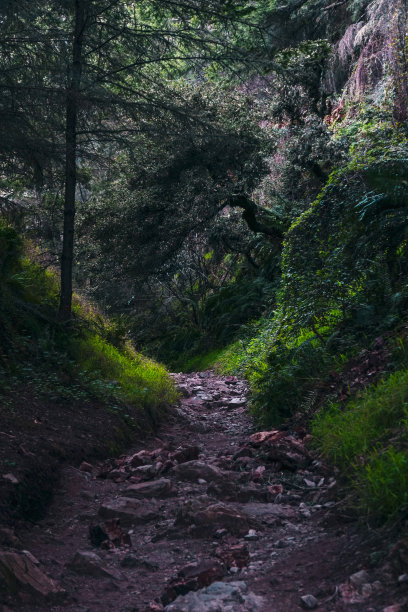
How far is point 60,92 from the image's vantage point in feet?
25.0

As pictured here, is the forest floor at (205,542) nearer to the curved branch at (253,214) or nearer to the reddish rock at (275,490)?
the reddish rock at (275,490)

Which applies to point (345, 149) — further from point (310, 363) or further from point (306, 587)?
point (306, 587)

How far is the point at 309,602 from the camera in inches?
119

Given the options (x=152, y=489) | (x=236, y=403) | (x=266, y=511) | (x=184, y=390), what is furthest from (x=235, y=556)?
(x=184, y=390)

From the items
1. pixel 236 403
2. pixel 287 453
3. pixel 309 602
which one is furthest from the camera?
pixel 236 403

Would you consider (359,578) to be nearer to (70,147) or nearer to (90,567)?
(90,567)

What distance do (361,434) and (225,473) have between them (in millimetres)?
1255

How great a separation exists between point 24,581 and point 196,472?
221cm

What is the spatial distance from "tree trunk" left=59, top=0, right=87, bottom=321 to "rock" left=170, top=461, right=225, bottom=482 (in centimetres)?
436

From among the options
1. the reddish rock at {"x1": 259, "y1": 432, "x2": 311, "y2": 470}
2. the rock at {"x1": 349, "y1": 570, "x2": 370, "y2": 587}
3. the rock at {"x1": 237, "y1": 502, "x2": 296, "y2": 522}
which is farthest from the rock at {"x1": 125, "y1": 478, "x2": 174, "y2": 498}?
the rock at {"x1": 349, "y1": 570, "x2": 370, "y2": 587}

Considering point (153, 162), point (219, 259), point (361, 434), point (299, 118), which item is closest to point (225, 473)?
point (361, 434)

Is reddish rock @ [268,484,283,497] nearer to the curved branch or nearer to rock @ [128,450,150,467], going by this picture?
rock @ [128,450,150,467]

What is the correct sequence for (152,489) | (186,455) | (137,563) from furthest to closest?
(186,455), (152,489), (137,563)

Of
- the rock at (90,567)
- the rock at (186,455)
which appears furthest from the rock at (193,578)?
the rock at (186,455)
